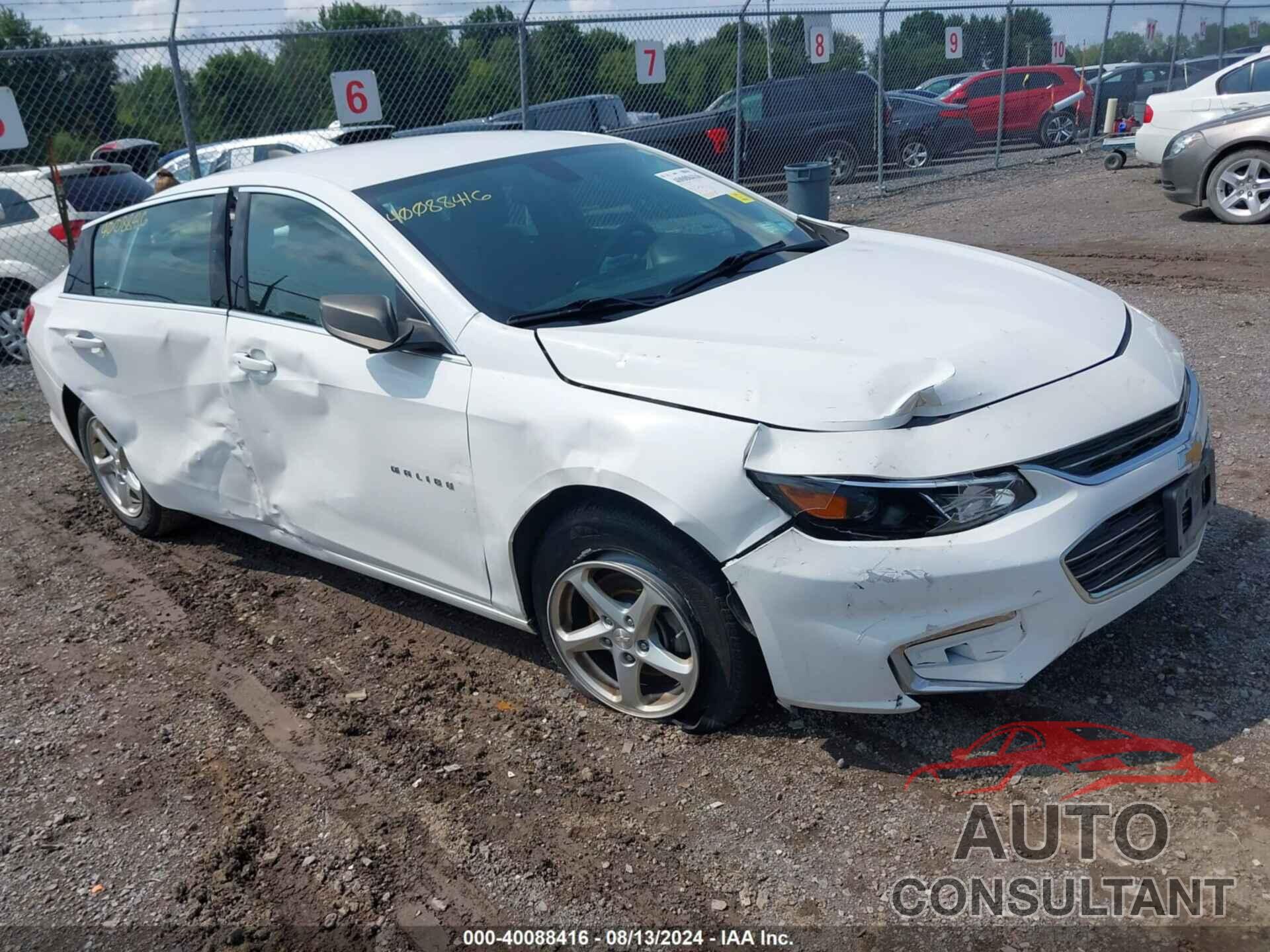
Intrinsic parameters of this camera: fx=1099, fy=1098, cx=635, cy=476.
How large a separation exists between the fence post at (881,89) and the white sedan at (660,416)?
445 inches

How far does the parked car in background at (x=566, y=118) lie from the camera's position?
12.7 m

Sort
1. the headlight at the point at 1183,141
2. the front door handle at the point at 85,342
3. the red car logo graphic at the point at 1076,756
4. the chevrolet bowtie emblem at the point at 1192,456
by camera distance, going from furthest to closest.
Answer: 1. the headlight at the point at 1183,141
2. the front door handle at the point at 85,342
3. the chevrolet bowtie emblem at the point at 1192,456
4. the red car logo graphic at the point at 1076,756

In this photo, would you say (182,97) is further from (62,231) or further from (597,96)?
(597,96)

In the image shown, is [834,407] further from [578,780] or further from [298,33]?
[298,33]

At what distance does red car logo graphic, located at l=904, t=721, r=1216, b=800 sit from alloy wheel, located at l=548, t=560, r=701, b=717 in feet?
2.46

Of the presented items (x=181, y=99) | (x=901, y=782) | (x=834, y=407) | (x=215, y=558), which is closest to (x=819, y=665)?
(x=901, y=782)

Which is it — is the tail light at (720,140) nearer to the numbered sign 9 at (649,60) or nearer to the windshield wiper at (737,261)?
the numbered sign 9 at (649,60)

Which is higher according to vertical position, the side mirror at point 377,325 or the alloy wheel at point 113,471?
the side mirror at point 377,325

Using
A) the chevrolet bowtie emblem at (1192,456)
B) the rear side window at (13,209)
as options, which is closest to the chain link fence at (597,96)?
the rear side window at (13,209)

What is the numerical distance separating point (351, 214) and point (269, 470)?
1.04 meters

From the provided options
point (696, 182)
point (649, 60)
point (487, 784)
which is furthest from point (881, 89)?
point (487, 784)

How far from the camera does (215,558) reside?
5.16 meters

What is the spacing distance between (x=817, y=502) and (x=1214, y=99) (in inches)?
478

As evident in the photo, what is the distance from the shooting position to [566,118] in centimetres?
1387
